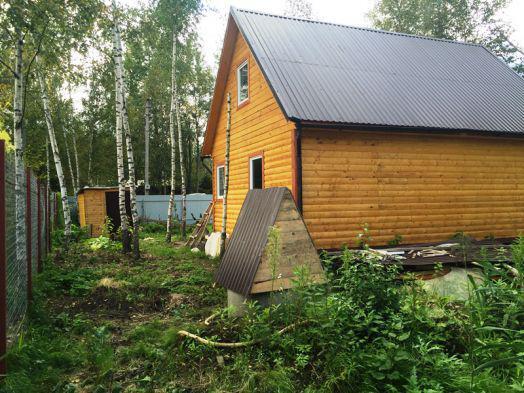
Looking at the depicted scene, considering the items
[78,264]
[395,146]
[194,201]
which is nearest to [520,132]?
[395,146]

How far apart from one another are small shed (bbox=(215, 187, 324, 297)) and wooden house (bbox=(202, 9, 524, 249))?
113 inches

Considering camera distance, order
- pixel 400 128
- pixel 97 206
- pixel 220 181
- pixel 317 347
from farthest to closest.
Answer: pixel 97 206, pixel 220 181, pixel 400 128, pixel 317 347

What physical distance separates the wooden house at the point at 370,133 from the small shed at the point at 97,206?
6.28 m

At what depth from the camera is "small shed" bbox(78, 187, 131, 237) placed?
15.6 m

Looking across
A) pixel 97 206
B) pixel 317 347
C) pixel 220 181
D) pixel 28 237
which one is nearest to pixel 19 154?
pixel 28 237

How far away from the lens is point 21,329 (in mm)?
4035

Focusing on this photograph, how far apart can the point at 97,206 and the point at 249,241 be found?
42.1 feet

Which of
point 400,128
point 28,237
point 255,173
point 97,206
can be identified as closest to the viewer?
point 28,237

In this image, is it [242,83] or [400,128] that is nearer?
[400,128]

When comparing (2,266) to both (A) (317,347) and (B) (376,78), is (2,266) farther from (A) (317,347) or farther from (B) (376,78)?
(B) (376,78)

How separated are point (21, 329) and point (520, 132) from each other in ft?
37.4

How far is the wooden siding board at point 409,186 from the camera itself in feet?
27.8

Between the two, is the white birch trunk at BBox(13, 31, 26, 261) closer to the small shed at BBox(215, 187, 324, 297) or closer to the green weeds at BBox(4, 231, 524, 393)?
the green weeds at BBox(4, 231, 524, 393)

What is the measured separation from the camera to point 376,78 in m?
10.3
